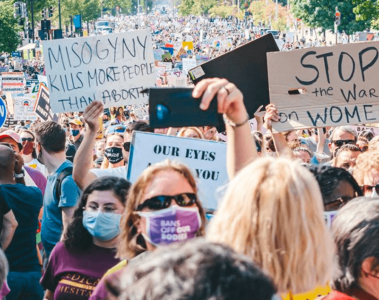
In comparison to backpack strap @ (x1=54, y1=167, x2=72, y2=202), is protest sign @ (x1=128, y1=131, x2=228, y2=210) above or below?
above

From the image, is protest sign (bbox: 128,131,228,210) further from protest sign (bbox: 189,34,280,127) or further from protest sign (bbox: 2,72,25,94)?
protest sign (bbox: 2,72,25,94)

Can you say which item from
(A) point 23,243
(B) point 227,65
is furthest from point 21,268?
(B) point 227,65

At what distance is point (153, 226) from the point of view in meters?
3.18

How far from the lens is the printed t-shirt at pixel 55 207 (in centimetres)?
514

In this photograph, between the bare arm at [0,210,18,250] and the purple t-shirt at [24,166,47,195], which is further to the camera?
the purple t-shirt at [24,166,47,195]

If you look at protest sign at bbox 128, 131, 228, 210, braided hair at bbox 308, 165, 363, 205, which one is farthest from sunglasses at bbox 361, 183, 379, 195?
braided hair at bbox 308, 165, 363, 205

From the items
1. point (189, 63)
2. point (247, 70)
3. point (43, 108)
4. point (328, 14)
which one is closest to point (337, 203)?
point (247, 70)

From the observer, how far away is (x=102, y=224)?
3908mm

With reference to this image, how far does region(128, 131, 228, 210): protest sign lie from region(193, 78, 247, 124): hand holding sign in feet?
5.85

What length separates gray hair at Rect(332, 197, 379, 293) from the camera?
275 cm

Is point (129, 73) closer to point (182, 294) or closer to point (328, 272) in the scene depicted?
point (328, 272)

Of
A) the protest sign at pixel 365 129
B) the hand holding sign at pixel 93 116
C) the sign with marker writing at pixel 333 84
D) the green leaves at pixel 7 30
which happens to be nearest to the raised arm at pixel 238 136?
the hand holding sign at pixel 93 116

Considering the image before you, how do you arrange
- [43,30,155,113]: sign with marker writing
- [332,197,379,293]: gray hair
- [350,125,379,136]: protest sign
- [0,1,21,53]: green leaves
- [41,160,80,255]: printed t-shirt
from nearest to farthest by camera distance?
[332,197,379,293]: gray hair → [41,160,80,255]: printed t-shirt → [43,30,155,113]: sign with marker writing → [350,125,379,136]: protest sign → [0,1,21,53]: green leaves

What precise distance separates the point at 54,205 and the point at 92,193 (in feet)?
4.35
